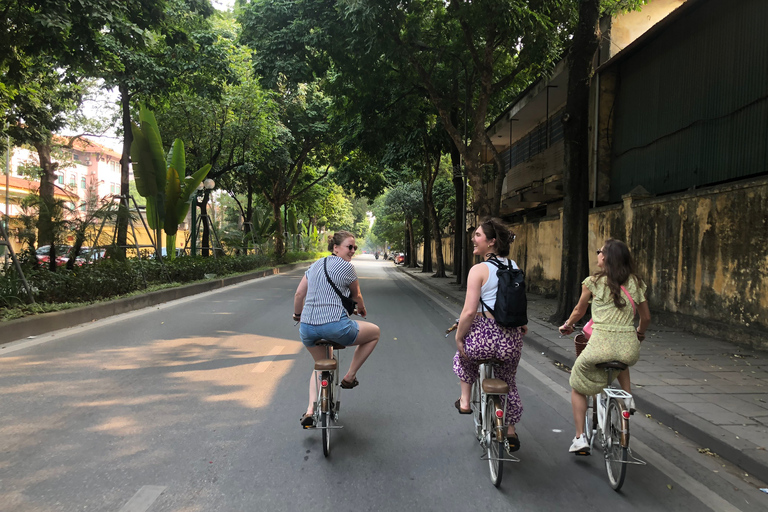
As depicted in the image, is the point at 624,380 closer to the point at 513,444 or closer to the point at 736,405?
the point at 513,444

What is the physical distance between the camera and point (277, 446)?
12.5 ft

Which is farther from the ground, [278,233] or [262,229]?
[262,229]

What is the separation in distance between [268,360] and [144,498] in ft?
12.0

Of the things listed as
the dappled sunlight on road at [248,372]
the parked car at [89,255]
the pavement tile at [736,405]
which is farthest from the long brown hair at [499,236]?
the parked car at [89,255]

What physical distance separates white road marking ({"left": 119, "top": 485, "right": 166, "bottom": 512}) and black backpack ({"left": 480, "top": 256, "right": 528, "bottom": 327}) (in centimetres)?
229

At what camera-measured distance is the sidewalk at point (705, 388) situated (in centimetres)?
392

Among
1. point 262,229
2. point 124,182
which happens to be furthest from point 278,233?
point 124,182

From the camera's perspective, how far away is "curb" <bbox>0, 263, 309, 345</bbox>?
7.62 meters

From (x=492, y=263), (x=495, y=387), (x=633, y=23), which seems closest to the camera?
(x=495, y=387)

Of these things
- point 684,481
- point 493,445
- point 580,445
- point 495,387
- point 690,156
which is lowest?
point 684,481

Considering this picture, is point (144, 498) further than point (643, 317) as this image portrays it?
No

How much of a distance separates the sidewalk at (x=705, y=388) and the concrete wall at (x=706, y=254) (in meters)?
0.47

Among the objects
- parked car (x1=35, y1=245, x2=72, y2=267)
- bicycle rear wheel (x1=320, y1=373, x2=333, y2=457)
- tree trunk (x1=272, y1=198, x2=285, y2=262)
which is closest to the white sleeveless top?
bicycle rear wheel (x1=320, y1=373, x2=333, y2=457)

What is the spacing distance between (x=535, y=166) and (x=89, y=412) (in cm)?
1696
